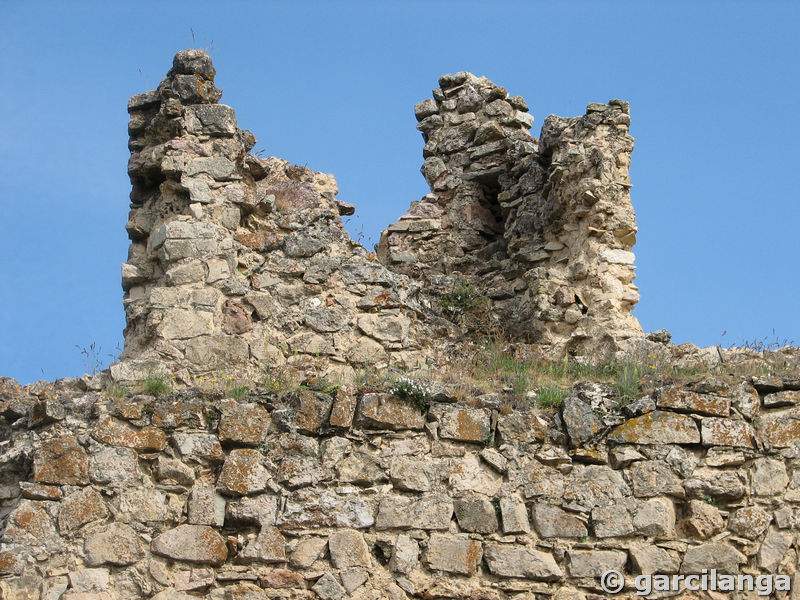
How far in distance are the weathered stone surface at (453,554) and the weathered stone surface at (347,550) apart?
1.34ft

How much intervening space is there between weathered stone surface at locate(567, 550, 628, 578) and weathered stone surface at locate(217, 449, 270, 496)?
6.80ft

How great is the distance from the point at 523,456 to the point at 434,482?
65 centimetres

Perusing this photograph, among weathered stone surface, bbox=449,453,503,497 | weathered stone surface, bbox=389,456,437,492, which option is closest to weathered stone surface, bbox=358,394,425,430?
weathered stone surface, bbox=389,456,437,492

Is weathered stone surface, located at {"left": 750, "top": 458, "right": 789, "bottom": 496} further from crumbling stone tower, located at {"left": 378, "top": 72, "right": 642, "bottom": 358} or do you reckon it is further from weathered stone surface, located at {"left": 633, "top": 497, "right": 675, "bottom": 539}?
crumbling stone tower, located at {"left": 378, "top": 72, "right": 642, "bottom": 358}

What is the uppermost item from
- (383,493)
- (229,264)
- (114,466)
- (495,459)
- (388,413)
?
(229,264)

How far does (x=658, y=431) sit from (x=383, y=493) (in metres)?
1.96

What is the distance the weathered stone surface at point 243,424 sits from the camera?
730 cm

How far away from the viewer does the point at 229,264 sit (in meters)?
8.58

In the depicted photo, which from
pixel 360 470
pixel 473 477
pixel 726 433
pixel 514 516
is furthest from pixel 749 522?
pixel 360 470

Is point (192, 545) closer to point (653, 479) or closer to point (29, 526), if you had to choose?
point (29, 526)

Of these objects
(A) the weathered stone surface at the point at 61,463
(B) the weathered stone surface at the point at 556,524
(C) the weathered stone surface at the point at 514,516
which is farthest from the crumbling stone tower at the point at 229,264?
(B) the weathered stone surface at the point at 556,524

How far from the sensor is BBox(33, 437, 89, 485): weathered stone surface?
277 inches

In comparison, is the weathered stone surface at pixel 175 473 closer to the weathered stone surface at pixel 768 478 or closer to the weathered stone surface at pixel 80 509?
the weathered stone surface at pixel 80 509

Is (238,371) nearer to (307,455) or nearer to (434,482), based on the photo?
(307,455)
